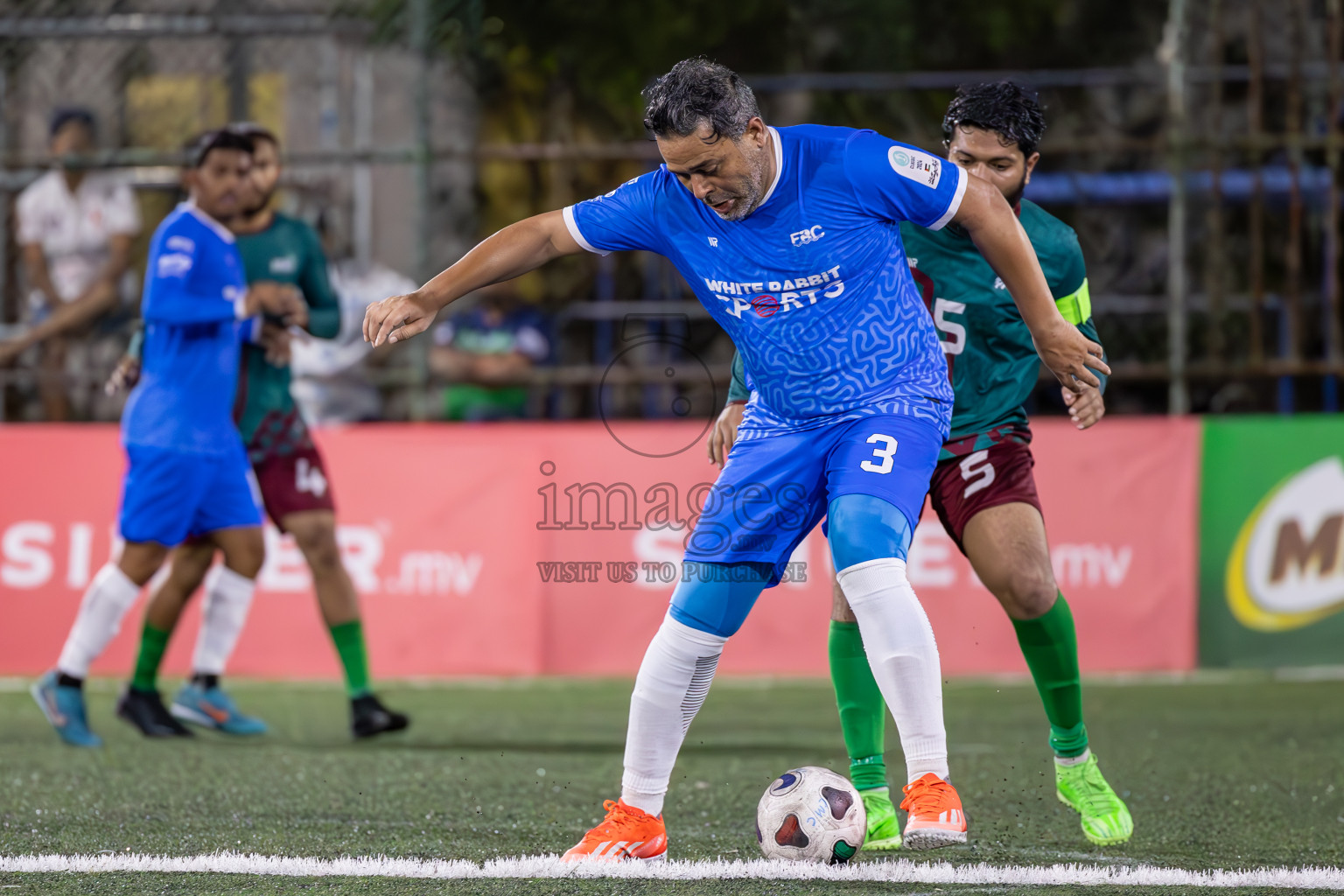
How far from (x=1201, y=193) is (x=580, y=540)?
14.8 ft

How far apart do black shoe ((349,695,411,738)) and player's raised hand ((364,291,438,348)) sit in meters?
2.89

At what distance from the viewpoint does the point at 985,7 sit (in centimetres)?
1101

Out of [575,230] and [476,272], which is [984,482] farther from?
[476,272]

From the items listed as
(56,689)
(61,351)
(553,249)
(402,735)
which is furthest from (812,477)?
(61,351)

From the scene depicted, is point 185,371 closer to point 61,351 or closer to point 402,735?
point 402,735

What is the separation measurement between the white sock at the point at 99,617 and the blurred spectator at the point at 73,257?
3.11 meters

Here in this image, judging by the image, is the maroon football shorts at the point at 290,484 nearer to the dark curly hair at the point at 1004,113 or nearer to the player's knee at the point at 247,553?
the player's knee at the point at 247,553

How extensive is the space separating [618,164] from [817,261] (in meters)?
6.72

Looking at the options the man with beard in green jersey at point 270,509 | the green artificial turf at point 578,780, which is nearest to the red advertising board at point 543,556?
the green artificial turf at point 578,780

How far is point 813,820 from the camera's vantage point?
12.1 feet

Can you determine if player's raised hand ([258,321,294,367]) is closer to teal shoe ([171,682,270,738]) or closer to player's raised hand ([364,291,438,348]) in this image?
teal shoe ([171,682,270,738])

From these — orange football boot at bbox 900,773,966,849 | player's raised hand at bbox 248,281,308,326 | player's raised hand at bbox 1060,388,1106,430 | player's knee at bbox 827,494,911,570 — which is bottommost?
orange football boot at bbox 900,773,966,849

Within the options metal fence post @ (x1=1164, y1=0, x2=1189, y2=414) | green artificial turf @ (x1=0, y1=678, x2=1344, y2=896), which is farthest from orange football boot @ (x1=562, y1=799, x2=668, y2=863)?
metal fence post @ (x1=1164, y1=0, x2=1189, y2=414)

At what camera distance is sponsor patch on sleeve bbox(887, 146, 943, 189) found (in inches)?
142
